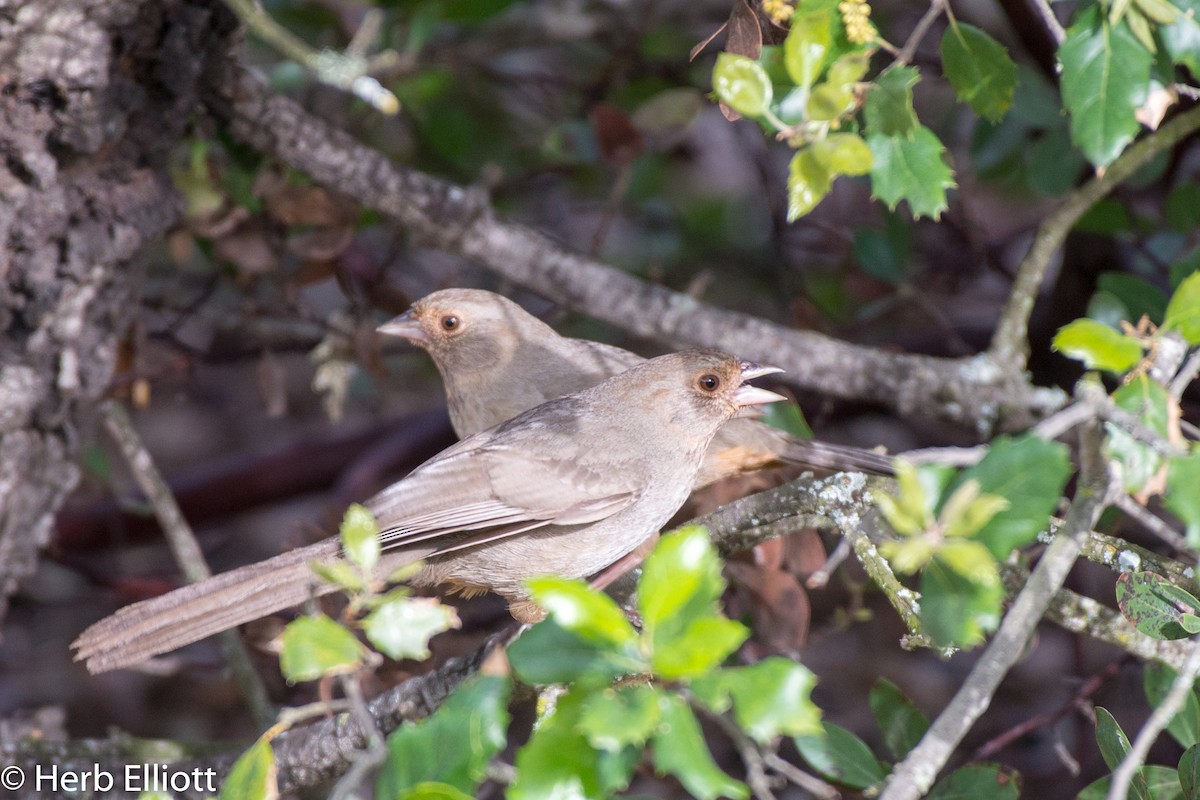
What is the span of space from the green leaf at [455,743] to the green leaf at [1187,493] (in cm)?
93

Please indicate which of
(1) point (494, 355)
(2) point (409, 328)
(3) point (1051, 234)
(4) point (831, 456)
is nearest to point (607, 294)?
(1) point (494, 355)

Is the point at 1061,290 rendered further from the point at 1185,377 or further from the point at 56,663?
the point at 56,663

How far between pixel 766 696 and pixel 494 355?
2.34 meters

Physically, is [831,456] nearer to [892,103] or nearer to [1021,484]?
[892,103]

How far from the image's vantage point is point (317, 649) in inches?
60.3

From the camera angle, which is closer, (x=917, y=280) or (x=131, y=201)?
(x=131, y=201)

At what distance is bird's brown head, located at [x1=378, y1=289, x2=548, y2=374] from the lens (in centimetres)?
360

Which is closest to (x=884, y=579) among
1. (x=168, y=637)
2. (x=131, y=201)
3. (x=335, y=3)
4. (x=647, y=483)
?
(x=647, y=483)

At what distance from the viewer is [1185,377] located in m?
1.69

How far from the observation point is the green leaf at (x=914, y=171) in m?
2.31

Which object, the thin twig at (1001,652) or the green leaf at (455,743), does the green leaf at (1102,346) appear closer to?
the thin twig at (1001,652)

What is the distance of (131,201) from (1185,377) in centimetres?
269

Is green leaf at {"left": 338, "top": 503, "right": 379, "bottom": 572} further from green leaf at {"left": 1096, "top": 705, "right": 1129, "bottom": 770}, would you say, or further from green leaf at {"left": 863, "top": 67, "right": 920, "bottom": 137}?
green leaf at {"left": 1096, "top": 705, "right": 1129, "bottom": 770}

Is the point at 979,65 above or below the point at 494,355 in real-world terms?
above
